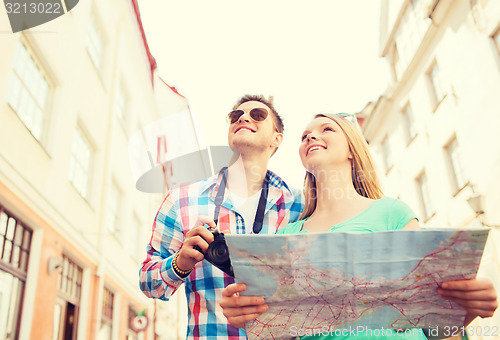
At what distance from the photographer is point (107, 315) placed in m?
10.9

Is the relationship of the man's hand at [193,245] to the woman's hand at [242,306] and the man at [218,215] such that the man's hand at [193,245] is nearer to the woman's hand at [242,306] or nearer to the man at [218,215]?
the man at [218,215]

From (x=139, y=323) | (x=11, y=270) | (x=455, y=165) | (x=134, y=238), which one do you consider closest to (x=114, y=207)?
(x=134, y=238)

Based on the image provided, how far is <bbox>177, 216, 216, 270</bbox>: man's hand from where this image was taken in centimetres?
166

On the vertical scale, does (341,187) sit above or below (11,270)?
below

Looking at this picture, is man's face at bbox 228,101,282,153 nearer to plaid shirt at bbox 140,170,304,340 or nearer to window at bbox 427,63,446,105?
plaid shirt at bbox 140,170,304,340

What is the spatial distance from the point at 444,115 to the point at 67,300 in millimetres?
10315

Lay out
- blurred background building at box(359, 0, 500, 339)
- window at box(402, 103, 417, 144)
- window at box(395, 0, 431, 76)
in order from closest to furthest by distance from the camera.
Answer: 1. blurred background building at box(359, 0, 500, 339)
2. window at box(395, 0, 431, 76)
3. window at box(402, 103, 417, 144)

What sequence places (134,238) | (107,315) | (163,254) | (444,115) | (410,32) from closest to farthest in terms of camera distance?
(163,254), (107,315), (444,115), (410,32), (134,238)

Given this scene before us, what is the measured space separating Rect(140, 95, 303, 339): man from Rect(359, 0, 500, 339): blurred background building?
5.48 metres

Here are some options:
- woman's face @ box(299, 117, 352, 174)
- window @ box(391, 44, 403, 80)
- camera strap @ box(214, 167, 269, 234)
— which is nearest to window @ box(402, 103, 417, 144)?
window @ box(391, 44, 403, 80)

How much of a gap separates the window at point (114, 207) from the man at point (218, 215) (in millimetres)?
9478

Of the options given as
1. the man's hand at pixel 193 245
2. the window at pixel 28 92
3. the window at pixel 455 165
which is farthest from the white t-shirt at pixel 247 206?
the window at pixel 455 165

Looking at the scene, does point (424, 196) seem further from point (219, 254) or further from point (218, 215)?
point (219, 254)

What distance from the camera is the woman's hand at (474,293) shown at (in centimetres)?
135
